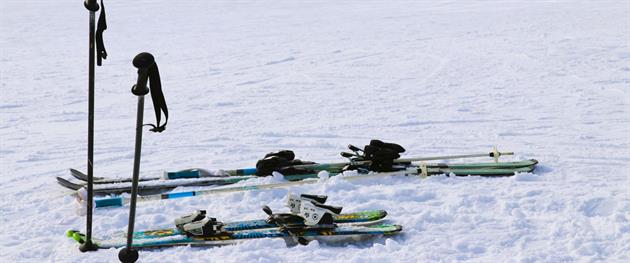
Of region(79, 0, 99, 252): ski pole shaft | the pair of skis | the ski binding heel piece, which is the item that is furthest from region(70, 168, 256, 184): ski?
region(79, 0, 99, 252): ski pole shaft

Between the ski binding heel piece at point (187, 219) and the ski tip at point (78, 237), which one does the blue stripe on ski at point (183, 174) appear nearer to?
the ski binding heel piece at point (187, 219)

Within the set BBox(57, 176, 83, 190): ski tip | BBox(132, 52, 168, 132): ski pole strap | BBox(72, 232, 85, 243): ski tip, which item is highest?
BBox(132, 52, 168, 132): ski pole strap

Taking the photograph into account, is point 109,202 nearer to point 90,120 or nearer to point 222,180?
point 222,180

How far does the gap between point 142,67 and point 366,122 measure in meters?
5.92

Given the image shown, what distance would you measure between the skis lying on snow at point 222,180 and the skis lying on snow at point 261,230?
3.90 feet

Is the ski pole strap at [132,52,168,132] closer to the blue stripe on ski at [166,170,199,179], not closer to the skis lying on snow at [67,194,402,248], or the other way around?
the skis lying on snow at [67,194,402,248]

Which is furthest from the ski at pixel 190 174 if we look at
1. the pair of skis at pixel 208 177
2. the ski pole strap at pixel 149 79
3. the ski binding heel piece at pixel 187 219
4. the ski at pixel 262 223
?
the ski pole strap at pixel 149 79

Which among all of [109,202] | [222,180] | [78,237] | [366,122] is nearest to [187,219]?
[78,237]

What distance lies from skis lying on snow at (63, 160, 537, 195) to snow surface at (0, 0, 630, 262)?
0.17 metres

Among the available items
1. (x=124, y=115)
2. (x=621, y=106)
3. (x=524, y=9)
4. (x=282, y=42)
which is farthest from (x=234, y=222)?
(x=524, y=9)

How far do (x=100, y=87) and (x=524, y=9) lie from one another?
14.7 metres

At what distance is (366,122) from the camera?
921 cm

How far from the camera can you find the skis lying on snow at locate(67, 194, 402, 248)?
16.2 feet

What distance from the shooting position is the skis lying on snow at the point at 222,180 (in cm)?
632
